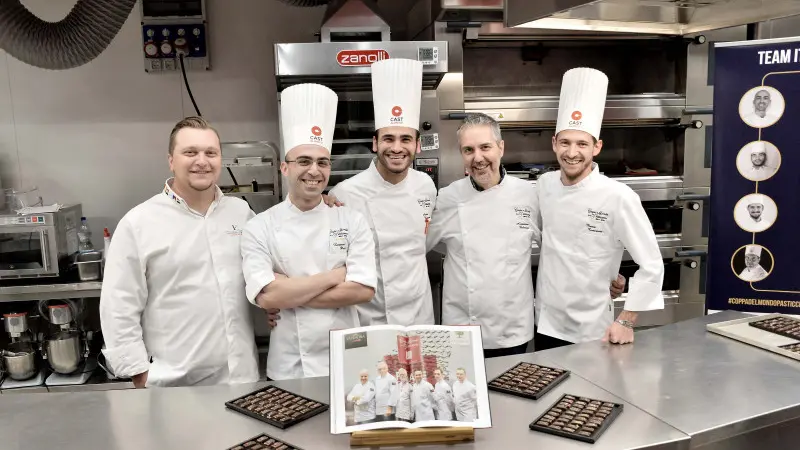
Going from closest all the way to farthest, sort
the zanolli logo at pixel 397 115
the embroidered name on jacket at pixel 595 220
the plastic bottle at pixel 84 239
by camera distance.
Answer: the embroidered name on jacket at pixel 595 220 < the zanolli logo at pixel 397 115 < the plastic bottle at pixel 84 239

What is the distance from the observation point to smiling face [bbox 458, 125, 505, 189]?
2.28 m

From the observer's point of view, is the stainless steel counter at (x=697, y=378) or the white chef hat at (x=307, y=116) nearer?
the stainless steel counter at (x=697, y=378)

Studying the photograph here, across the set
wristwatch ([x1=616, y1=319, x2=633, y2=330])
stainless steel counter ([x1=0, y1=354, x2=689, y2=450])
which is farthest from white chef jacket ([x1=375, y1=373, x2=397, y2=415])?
wristwatch ([x1=616, y1=319, x2=633, y2=330])

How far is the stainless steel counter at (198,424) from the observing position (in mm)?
1319

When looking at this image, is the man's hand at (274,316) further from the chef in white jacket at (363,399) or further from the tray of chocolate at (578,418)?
the tray of chocolate at (578,418)

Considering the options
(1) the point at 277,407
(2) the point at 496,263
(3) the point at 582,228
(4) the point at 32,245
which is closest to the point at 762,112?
(3) the point at 582,228

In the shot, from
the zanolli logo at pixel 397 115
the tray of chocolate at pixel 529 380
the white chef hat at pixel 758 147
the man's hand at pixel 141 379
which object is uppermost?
the zanolli logo at pixel 397 115

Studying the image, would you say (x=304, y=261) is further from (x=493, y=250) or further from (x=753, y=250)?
(x=753, y=250)

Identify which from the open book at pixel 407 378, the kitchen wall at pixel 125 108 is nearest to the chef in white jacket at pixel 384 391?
the open book at pixel 407 378

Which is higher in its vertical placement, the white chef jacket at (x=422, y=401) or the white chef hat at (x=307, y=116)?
the white chef hat at (x=307, y=116)

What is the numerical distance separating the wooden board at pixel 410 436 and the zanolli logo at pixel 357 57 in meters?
1.99

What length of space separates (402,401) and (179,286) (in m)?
1.02

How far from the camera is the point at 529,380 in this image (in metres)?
1.61

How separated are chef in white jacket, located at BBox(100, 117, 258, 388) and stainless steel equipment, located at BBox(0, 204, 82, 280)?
116cm
